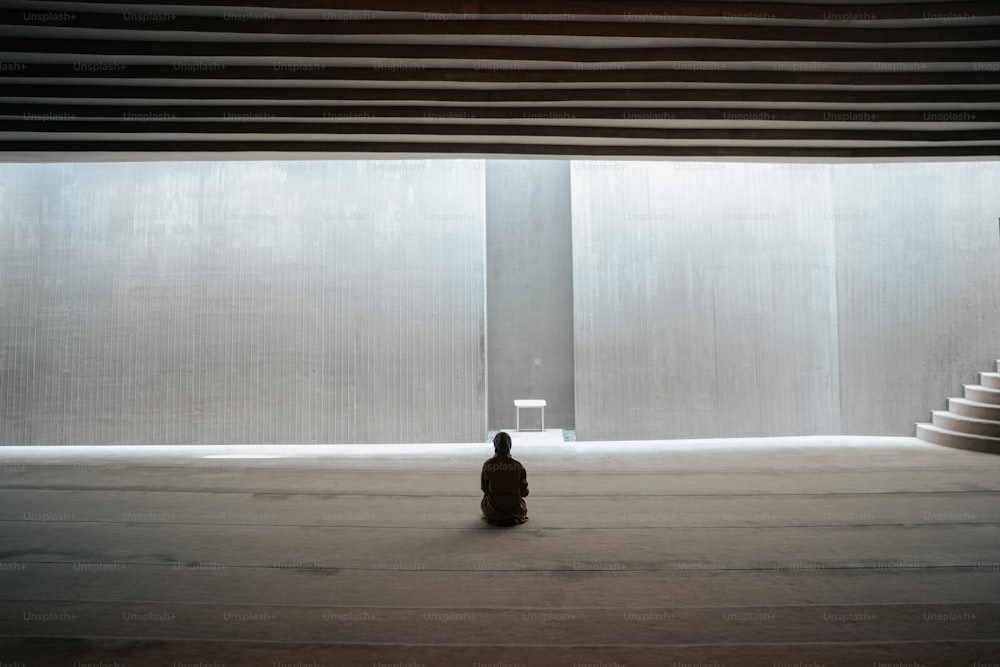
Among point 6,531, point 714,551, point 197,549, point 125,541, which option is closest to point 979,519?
point 714,551

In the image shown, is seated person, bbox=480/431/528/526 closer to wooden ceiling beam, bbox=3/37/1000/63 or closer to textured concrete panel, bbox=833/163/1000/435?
wooden ceiling beam, bbox=3/37/1000/63

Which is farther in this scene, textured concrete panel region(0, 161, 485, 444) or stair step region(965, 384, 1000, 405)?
textured concrete panel region(0, 161, 485, 444)

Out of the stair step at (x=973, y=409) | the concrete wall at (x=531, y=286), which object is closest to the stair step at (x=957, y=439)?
the stair step at (x=973, y=409)

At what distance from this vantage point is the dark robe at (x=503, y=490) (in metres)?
5.88

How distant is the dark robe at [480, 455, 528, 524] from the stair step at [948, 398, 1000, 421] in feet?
26.6

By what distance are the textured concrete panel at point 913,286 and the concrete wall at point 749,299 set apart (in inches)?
1.2

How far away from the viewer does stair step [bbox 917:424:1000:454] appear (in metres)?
9.39

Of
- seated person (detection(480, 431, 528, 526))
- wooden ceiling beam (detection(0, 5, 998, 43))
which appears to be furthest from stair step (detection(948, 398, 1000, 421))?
seated person (detection(480, 431, 528, 526))

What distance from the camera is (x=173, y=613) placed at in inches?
154

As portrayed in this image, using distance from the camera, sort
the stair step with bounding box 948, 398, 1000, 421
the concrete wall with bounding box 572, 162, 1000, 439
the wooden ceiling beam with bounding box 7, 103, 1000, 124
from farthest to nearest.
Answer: the concrete wall with bounding box 572, 162, 1000, 439
the stair step with bounding box 948, 398, 1000, 421
the wooden ceiling beam with bounding box 7, 103, 1000, 124

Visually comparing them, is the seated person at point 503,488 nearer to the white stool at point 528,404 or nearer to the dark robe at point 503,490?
the dark robe at point 503,490

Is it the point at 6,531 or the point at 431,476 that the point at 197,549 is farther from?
the point at 431,476

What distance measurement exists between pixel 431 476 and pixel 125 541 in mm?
3656

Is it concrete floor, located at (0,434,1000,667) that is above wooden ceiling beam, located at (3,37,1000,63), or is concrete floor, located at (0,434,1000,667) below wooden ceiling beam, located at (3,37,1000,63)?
below
